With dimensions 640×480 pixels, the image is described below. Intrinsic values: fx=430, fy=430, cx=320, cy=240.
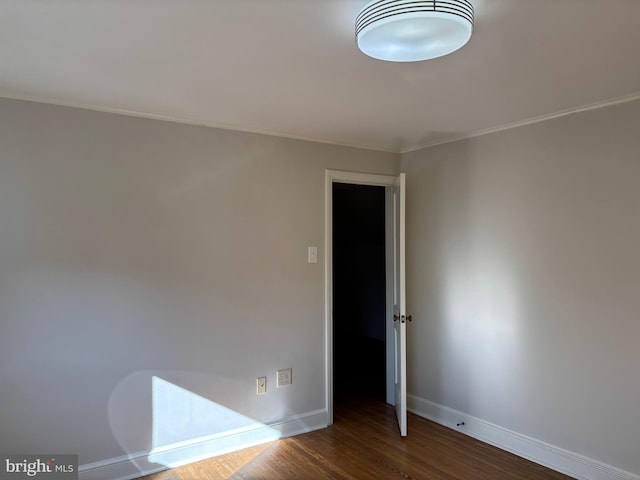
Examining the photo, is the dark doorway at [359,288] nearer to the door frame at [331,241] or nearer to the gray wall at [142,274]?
the door frame at [331,241]

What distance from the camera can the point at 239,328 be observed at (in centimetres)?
314

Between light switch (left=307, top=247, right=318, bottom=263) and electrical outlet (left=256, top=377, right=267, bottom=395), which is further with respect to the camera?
light switch (left=307, top=247, right=318, bottom=263)

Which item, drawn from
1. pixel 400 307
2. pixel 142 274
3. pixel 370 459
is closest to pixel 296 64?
pixel 142 274

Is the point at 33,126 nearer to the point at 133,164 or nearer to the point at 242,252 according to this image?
the point at 133,164

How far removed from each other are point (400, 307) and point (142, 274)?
1922mm

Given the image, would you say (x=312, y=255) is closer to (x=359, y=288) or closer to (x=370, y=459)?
(x=370, y=459)

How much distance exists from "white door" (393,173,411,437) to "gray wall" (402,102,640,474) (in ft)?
0.88

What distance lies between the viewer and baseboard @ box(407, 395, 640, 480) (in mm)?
2602

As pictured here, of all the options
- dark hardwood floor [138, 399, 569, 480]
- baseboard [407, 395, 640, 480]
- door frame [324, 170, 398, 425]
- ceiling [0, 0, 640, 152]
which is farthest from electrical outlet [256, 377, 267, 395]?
ceiling [0, 0, 640, 152]

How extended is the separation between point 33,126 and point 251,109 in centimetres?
127

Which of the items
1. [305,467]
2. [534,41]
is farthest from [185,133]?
[305,467]

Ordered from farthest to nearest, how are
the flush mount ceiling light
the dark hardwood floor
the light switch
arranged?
the light switch
the dark hardwood floor
the flush mount ceiling light

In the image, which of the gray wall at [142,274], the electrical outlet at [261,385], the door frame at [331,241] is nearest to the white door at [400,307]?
the door frame at [331,241]

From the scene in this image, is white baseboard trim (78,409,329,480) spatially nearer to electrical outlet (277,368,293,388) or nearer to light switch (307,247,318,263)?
electrical outlet (277,368,293,388)
